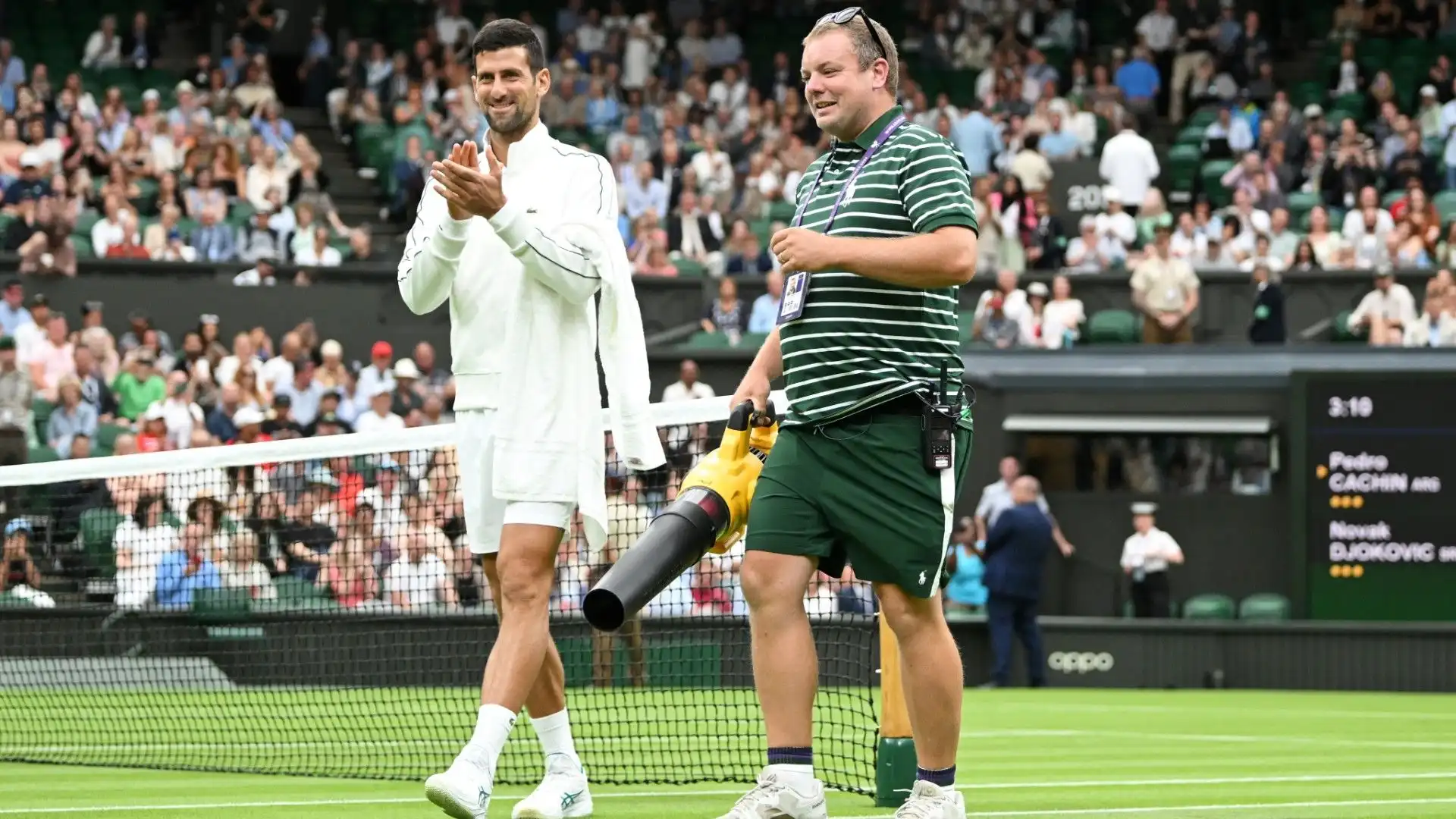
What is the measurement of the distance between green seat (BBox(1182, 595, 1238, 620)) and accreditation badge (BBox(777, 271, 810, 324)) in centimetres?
1611

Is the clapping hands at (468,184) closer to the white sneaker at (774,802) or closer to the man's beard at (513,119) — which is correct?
the man's beard at (513,119)

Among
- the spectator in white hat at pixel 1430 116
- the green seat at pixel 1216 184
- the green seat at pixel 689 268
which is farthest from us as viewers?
the spectator in white hat at pixel 1430 116

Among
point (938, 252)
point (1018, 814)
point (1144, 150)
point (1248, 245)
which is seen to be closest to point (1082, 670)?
point (1248, 245)

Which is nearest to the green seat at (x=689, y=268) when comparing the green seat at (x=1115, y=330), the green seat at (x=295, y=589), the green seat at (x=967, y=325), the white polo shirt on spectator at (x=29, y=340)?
the green seat at (x=967, y=325)

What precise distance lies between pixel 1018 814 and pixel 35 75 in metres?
23.7

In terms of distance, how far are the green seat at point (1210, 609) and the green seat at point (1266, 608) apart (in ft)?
0.39

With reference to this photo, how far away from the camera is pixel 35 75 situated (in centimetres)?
2852

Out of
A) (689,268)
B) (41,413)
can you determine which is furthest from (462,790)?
(689,268)

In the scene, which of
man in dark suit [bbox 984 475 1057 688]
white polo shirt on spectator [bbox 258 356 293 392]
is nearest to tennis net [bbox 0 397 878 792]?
man in dark suit [bbox 984 475 1057 688]

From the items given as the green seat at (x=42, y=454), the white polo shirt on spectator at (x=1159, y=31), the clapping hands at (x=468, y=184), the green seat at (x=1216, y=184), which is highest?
the white polo shirt on spectator at (x=1159, y=31)

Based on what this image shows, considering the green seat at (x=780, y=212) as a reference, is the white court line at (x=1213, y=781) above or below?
below

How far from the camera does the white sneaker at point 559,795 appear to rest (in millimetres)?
7477

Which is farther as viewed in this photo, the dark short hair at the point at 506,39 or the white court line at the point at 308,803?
the white court line at the point at 308,803

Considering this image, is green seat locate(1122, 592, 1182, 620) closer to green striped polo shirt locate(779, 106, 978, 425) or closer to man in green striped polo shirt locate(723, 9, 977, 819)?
man in green striped polo shirt locate(723, 9, 977, 819)
